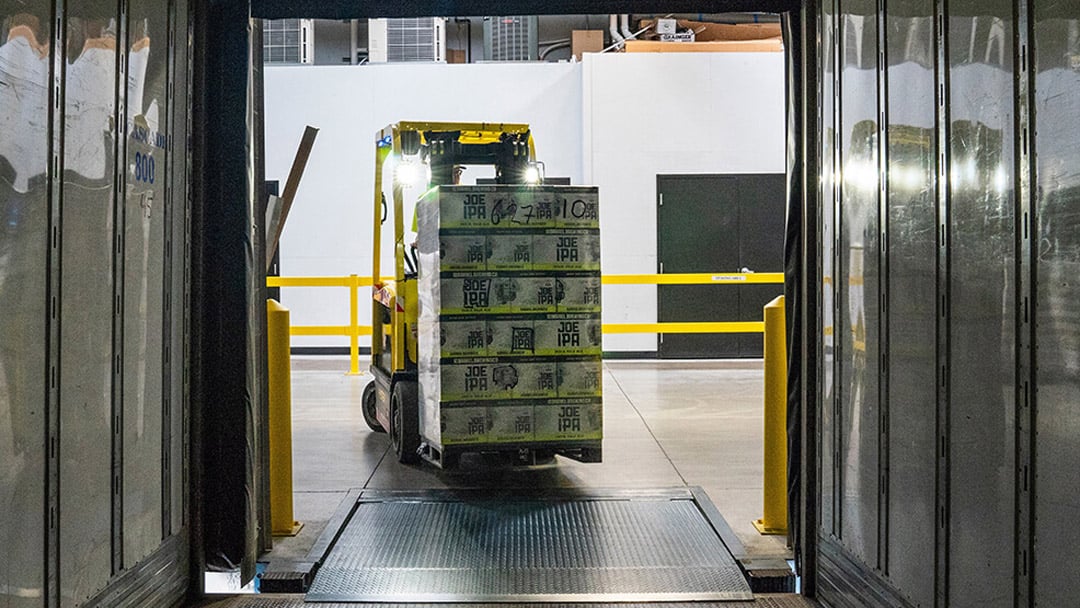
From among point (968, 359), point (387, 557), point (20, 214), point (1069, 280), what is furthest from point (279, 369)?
point (1069, 280)

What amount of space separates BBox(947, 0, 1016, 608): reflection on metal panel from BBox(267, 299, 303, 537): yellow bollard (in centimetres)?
373

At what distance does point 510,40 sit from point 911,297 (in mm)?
13917

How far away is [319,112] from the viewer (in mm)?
15359

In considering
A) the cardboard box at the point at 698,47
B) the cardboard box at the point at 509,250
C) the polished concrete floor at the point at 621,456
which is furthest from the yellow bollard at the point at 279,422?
the cardboard box at the point at 698,47

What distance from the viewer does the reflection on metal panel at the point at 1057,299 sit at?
2279mm

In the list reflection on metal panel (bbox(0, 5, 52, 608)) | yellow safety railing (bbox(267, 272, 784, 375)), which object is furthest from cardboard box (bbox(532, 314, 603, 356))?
yellow safety railing (bbox(267, 272, 784, 375))

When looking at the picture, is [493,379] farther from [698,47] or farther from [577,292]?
[698,47]

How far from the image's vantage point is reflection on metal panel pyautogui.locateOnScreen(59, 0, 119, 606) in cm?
310

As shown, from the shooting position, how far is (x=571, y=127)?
15406 mm

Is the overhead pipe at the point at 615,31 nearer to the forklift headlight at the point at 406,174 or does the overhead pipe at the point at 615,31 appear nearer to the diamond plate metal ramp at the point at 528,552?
the forklift headlight at the point at 406,174

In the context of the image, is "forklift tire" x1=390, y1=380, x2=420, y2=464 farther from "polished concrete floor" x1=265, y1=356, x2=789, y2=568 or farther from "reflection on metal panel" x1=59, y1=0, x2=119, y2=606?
"reflection on metal panel" x1=59, y1=0, x2=119, y2=606

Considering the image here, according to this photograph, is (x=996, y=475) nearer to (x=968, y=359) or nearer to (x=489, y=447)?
(x=968, y=359)

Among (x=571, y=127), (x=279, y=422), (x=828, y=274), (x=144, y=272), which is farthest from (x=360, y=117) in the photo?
(x=828, y=274)

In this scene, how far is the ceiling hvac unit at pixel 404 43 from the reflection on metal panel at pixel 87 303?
12.9 m
